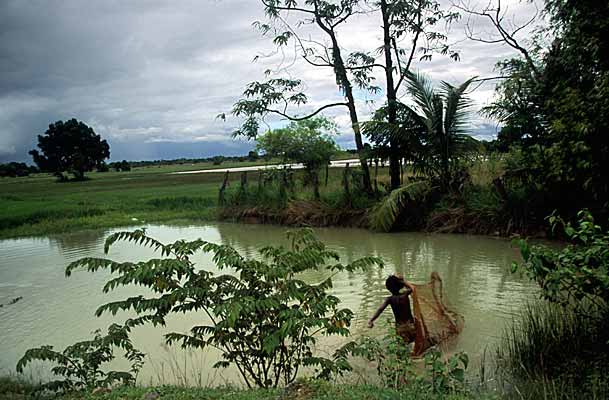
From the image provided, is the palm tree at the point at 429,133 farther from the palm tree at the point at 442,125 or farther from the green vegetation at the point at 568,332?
the green vegetation at the point at 568,332

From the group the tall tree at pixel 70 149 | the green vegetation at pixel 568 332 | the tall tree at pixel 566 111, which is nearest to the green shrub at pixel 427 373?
the green vegetation at pixel 568 332

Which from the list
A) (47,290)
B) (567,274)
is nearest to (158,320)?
(567,274)

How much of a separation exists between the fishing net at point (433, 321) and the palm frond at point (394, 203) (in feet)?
23.4

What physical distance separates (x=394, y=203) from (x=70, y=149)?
18.0m

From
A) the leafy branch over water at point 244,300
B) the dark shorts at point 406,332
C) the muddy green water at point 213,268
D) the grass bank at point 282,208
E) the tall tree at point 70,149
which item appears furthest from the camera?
the tall tree at point 70,149

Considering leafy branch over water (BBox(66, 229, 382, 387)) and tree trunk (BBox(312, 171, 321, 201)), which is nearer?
leafy branch over water (BBox(66, 229, 382, 387))

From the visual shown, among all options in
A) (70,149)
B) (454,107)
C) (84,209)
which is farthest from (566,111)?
(70,149)

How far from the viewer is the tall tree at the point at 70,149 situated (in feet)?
69.8

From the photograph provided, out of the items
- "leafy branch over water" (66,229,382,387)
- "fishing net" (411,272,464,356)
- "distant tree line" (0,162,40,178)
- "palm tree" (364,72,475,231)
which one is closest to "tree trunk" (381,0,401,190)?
"palm tree" (364,72,475,231)

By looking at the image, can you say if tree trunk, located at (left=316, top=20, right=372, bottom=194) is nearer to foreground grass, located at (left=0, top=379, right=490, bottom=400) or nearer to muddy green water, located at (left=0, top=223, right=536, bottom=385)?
muddy green water, located at (left=0, top=223, right=536, bottom=385)

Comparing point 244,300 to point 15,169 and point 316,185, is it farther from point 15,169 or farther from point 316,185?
point 15,169

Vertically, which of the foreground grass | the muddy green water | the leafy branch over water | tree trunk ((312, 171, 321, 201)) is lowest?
the muddy green water

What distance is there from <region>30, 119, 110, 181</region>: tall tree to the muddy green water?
740cm

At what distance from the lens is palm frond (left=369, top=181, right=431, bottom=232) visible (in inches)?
517
